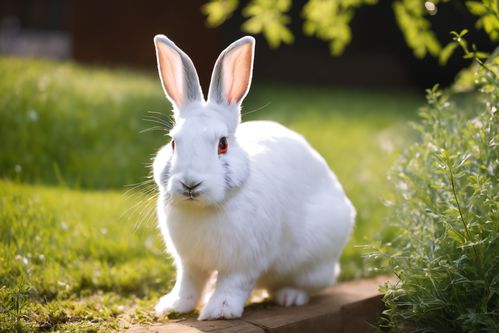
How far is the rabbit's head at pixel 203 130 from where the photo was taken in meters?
2.65

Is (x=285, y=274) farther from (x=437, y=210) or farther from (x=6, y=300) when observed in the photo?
(x=6, y=300)

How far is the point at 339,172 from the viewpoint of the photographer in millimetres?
6082

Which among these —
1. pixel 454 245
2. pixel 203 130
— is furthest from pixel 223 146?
pixel 454 245

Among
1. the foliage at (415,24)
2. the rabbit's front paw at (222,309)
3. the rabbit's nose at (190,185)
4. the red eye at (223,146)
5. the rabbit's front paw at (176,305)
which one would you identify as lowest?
the rabbit's front paw at (176,305)

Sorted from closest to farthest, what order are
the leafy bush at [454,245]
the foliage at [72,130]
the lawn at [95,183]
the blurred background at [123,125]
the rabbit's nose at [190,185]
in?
the rabbit's nose at [190,185] < the leafy bush at [454,245] < the lawn at [95,183] < the blurred background at [123,125] < the foliage at [72,130]

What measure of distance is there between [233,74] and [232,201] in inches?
22.4

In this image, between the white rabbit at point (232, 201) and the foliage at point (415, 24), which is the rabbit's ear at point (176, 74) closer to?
the white rabbit at point (232, 201)

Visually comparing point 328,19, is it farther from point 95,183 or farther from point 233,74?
point 95,183

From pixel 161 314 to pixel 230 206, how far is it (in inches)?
26.9

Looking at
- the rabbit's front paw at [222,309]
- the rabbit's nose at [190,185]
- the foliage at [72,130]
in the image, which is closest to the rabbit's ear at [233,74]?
the rabbit's nose at [190,185]

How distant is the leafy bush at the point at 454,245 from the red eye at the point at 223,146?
2.62 ft

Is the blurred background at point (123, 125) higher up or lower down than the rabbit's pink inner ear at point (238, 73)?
lower down

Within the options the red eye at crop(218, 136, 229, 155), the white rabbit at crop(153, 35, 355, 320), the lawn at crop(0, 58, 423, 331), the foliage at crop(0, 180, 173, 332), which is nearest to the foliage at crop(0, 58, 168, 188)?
the lawn at crop(0, 58, 423, 331)

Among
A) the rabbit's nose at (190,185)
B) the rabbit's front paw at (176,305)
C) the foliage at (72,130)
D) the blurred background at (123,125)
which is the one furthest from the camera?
the foliage at (72,130)
